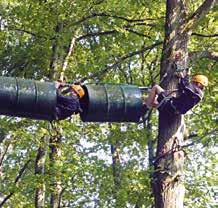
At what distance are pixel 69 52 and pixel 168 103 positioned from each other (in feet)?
21.9

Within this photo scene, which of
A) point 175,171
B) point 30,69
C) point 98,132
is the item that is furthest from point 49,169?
point 175,171

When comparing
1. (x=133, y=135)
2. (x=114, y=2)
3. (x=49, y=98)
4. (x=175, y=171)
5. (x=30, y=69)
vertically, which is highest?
(x=114, y=2)

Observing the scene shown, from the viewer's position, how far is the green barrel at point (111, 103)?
5.12 metres

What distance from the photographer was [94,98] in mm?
5109

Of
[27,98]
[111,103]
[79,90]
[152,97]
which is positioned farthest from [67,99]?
[152,97]

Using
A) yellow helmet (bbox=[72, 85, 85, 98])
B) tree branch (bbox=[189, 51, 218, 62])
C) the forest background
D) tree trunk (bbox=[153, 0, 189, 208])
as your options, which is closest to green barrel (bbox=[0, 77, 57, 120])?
yellow helmet (bbox=[72, 85, 85, 98])

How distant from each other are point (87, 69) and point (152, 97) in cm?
615

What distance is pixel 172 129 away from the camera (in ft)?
19.0

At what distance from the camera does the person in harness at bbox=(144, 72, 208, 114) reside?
556cm

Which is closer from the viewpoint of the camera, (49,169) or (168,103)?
(168,103)

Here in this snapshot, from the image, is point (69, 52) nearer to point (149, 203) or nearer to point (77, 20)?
point (77, 20)

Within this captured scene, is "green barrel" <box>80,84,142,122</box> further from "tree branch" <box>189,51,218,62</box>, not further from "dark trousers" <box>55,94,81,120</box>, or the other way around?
"tree branch" <box>189,51,218,62</box>

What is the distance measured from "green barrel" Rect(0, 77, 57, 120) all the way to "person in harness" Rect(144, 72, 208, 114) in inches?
45.1

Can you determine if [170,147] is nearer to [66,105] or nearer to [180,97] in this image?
[180,97]
